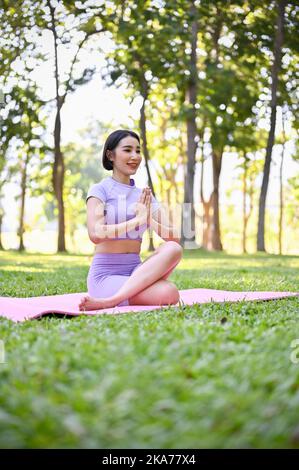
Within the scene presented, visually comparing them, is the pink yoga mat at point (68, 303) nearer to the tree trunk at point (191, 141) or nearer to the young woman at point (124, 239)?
the young woman at point (124, 239)

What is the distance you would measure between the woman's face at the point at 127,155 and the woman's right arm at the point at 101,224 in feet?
1.16

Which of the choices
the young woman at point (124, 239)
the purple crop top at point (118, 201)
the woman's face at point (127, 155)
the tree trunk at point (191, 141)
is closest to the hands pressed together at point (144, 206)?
the young woman at point (124, 239)

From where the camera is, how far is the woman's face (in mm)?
4215

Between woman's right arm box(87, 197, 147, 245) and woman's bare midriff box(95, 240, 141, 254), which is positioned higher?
woman's right arm box(87, 197, 147, 245)

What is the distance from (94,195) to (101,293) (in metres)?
0.69

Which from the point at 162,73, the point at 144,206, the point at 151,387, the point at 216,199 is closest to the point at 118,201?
the point at 144,206

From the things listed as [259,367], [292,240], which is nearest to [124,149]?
[259,367]

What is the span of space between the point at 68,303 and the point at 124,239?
0.64 metres

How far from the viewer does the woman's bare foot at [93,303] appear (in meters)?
3.79

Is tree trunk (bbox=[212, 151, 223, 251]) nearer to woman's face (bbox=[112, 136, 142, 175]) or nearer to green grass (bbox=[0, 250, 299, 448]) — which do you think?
woman's face (bbox=[112, 136, 142, 175])

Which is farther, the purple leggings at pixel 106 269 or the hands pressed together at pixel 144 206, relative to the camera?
the purple leggings at pixel 106 269

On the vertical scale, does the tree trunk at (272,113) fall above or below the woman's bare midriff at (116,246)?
above

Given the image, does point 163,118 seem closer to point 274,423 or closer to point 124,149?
point 124,149

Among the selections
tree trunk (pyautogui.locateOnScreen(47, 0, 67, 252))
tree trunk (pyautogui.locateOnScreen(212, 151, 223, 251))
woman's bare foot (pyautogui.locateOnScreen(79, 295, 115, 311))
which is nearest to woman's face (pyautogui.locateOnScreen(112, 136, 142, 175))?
woman's bare foot (pyautogui.locateOnScreen(79, 295, 115, 311))
